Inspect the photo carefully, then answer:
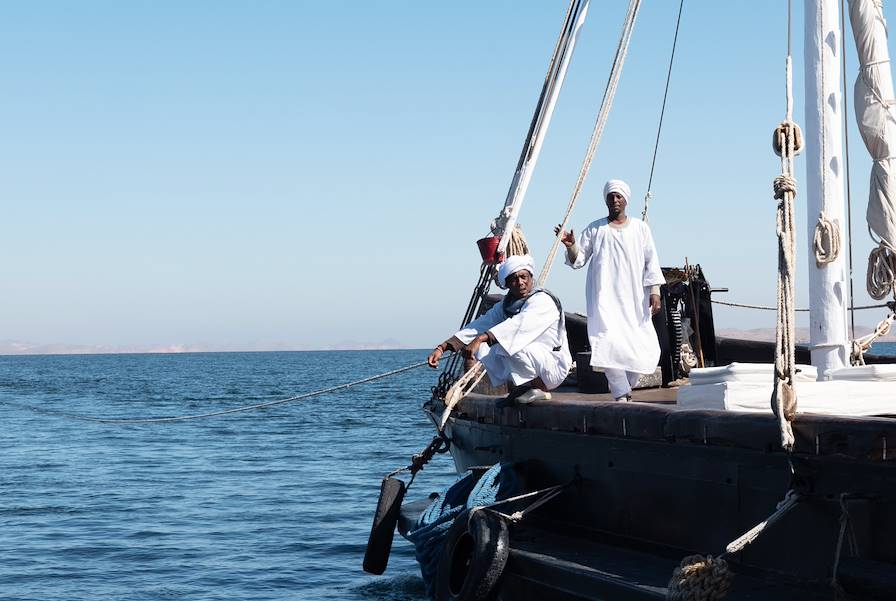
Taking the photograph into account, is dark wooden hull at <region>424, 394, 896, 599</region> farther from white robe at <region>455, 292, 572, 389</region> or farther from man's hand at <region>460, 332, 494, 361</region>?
man's hand at <region>460, 332, 494, 361</region>

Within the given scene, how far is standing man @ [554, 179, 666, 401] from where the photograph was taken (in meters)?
8.53

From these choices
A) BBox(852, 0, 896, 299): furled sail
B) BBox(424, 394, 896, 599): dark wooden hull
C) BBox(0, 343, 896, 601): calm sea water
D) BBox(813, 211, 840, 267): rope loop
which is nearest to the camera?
BBox(424, 394, 896, 599): dark wooden hull

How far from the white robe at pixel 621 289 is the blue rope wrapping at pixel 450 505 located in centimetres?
145

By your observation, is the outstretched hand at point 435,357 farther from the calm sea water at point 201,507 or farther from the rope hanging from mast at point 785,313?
the calm sea water at point 201,507

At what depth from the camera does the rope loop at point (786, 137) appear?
5.57 meters

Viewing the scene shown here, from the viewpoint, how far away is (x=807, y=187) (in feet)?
23.8

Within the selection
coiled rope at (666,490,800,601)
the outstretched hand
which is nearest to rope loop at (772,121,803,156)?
coiled rope at (666,490,800,601)

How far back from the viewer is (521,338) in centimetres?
751

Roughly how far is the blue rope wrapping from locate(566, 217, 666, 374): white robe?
1.45 m

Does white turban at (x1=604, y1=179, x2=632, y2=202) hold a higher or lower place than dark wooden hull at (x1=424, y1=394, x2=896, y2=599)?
higher

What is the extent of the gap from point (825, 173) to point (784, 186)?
2.05 meters

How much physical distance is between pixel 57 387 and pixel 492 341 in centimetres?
6318

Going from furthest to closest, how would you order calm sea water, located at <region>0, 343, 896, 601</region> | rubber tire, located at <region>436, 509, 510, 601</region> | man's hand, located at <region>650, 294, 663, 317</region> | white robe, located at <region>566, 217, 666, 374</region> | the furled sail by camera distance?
calm sea water, located at <region>0, 343, 896, 601</region> → man's hand, located at <region>650, 294, 663, 317</region> → white robe, located at <region>566, 217, 666, 374</region> → the furled sail → rubber tire, located at <region>436, 509, 510, 601</region>

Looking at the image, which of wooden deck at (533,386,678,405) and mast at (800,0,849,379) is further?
wooden deck at (533,386,678,405)
